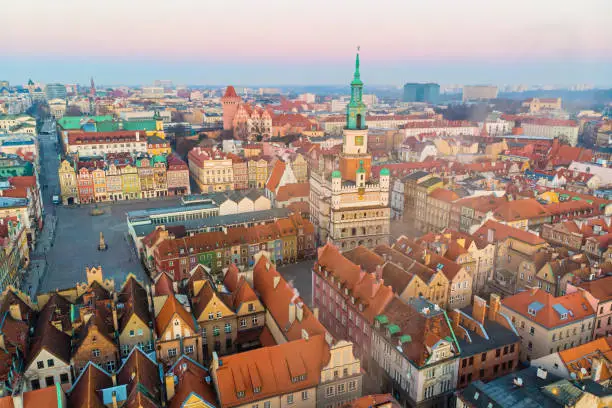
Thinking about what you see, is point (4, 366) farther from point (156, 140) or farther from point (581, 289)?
point (156, 140)

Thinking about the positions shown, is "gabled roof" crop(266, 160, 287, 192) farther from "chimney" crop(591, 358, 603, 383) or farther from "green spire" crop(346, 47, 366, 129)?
"chimney" crop(591, 358, 603, 383)

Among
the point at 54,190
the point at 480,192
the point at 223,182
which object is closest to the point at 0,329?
the point at 480,192

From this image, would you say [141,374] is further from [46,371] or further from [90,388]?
[46,371]

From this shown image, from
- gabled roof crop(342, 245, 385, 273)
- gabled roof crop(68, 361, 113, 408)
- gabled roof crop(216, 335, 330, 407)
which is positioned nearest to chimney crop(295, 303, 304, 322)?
gabled roof crop(216, 335, 330, 407)

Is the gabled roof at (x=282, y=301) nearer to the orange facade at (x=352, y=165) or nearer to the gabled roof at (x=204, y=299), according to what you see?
the gabled roof at (x=204, y=299)

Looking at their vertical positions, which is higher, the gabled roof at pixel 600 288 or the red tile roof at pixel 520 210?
the red tile roof at pixel 520 210

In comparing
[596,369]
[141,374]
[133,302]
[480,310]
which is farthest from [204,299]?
[596,369]

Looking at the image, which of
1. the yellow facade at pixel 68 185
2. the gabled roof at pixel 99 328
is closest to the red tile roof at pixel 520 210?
the gabled roof at pixel 99 328
